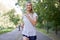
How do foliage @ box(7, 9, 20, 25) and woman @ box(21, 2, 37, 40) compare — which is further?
foliage @ box(7, 9, 20, 25)

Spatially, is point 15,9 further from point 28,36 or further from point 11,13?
point 28,36

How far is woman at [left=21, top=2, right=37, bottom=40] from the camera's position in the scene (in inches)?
88.4

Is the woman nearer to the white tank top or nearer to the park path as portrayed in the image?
the white tank top

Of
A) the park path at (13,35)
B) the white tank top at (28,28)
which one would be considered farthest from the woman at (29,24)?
the park path at (13,35)

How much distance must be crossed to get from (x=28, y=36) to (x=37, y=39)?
293mm

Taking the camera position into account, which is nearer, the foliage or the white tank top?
the white tank top

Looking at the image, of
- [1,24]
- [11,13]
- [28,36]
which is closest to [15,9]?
[11,13]

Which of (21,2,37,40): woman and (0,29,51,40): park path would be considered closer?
(21,2,37,40): woman

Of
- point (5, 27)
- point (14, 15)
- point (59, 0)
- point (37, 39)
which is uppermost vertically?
point (59, 0)

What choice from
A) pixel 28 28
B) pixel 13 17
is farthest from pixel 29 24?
pixel 13 17

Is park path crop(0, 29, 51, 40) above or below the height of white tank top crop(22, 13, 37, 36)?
below

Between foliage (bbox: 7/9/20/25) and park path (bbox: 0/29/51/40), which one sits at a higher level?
foliage (bbox: 7/9/20/25)

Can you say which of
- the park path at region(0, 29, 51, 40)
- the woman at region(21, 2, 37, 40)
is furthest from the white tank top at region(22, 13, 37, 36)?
the park path at region(0, 29, 51, 40)

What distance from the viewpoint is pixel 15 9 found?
2.52 metres
